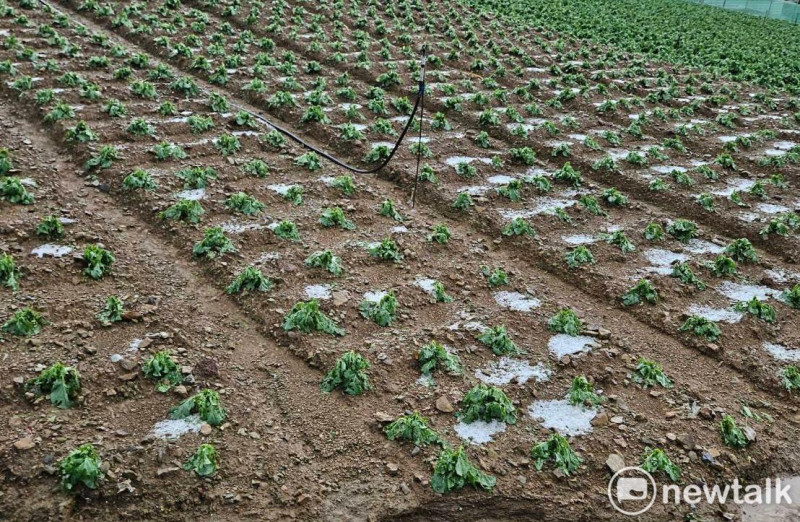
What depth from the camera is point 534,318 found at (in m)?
7.73

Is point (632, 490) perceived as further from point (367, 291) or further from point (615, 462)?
point (367, 291)

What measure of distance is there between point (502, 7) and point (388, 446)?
80.4ft

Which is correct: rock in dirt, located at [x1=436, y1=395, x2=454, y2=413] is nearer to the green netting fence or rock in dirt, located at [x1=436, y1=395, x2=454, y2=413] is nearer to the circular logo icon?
the circular logo icon

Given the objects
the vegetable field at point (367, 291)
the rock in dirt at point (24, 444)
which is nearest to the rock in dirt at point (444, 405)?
the vegetable field at point (367, 291)

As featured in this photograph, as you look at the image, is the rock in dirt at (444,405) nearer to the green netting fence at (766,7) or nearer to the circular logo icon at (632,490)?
the circular logo icon at (632,490)

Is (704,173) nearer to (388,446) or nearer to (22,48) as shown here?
(388,446)

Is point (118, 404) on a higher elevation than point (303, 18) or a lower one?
lower

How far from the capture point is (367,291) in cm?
784

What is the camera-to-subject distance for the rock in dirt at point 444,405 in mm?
6238

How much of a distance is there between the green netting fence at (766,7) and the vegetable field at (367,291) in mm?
27955

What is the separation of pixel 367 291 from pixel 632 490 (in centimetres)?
365

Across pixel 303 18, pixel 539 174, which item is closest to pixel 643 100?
pixel 539 174

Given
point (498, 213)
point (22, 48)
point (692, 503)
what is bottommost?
point (692, 503)

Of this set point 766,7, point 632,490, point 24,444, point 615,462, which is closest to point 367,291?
point 615,462
